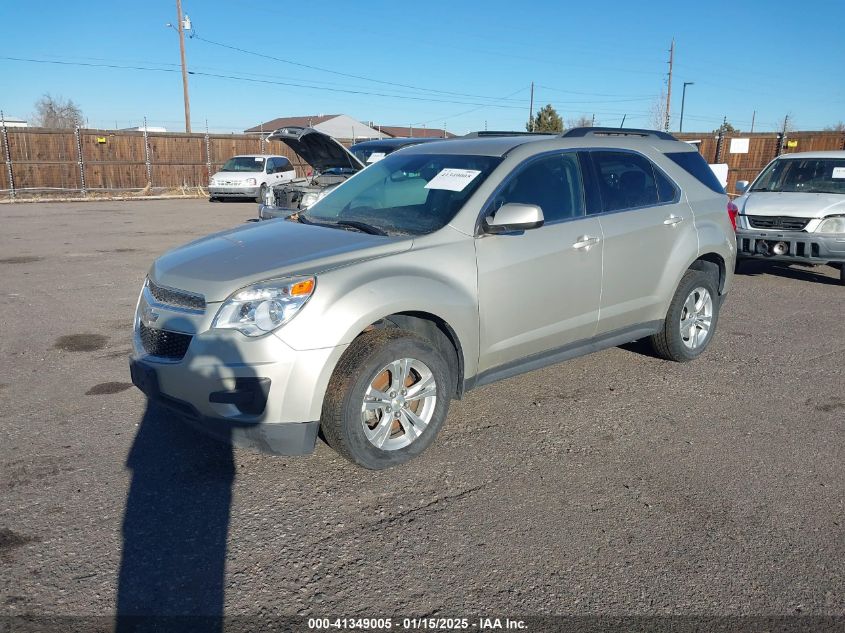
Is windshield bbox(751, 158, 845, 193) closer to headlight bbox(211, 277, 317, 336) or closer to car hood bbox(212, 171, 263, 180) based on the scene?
headlight bbox(211, 277, 317, 336)

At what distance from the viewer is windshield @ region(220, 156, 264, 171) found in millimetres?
23875

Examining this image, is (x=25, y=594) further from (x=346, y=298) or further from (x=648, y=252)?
(x=648, y=252)

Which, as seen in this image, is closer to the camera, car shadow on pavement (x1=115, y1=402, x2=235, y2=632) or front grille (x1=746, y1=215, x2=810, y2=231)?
Answer: car shadow on pavement (x1=115, y1=402, x2=235, y2=632)

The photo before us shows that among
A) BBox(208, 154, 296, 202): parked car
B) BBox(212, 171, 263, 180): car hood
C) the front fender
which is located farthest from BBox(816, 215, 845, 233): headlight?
BBox(212, 171, 263, 180): car hood

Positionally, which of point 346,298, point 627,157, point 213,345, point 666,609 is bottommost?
point 666,609

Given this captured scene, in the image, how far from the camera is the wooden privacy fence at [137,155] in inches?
977

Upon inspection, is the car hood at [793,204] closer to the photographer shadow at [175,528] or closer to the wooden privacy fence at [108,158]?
the photographer shadow at [175,528]

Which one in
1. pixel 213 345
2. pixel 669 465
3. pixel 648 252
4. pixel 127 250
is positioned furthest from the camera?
pixel 127 250

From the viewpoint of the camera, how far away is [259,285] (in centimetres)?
345

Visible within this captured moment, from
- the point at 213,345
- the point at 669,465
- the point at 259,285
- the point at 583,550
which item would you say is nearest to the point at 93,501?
the point at 213,345

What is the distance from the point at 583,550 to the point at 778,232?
7.48 metres

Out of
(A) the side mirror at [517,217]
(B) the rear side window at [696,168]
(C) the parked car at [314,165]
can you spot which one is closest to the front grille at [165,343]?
(A) the side mirror at [517,217]

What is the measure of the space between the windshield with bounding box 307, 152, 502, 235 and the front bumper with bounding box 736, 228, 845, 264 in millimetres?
6148

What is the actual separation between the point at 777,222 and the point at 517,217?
6.67m
